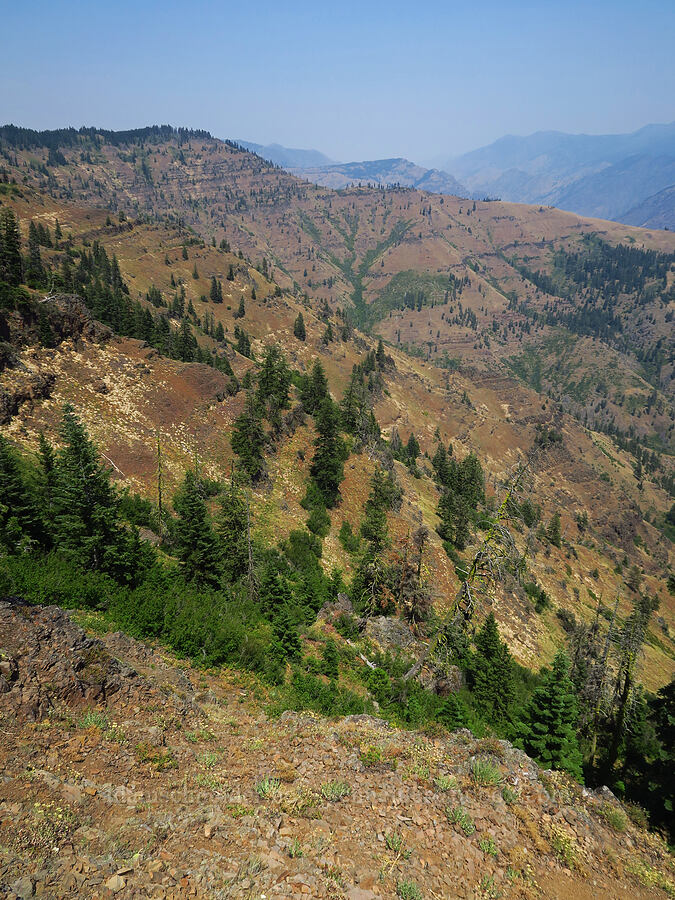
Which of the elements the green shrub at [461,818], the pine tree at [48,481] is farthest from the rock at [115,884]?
the pine tree at [48,481]

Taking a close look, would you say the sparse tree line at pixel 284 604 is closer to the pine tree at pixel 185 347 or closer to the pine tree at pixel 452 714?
the pine tree at pixel 452 714

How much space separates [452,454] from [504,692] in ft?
341

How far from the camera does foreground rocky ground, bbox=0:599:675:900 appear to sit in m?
8.31

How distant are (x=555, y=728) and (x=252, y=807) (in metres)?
15.9

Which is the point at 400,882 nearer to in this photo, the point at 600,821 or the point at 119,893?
the point at 119,893

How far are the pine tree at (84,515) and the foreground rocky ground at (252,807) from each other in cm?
1100

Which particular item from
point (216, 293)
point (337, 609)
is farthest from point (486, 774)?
point (216, 293)

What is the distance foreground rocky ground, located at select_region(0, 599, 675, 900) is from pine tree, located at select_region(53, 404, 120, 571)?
1100 centimetres

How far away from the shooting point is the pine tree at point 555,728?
1959cm

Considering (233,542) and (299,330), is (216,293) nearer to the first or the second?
(299,330)

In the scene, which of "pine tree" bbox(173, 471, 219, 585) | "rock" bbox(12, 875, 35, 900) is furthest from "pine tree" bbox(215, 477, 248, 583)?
"rock" bbox(12, 875, 35, 900)

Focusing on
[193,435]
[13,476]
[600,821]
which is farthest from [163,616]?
[193,435]

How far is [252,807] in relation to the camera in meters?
10.9

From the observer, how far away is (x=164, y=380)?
203ft
